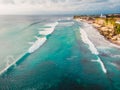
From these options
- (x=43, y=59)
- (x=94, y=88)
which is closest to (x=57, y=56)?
(x=43, y=59)

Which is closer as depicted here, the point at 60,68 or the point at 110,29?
the point at 60,68

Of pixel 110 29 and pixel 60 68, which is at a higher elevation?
pixel 60 68

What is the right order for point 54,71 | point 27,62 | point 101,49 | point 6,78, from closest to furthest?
point 6,78, point 54,71, point 27,62, point 101,49

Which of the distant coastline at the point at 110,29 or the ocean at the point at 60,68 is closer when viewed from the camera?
the ocean at the point at 60,68

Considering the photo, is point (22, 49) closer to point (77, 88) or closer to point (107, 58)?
point (107, 58)

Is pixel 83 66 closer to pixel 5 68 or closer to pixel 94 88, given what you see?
pixel 94 88

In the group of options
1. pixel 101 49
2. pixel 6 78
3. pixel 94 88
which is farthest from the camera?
pixel 101 49

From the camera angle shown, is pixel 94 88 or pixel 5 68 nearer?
pixel 94 88

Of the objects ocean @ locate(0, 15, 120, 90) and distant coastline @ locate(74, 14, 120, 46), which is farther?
distant coastline @ locate(74, 14, 120, 46)

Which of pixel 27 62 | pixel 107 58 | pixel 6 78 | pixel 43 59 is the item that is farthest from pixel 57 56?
pixel 6 78
